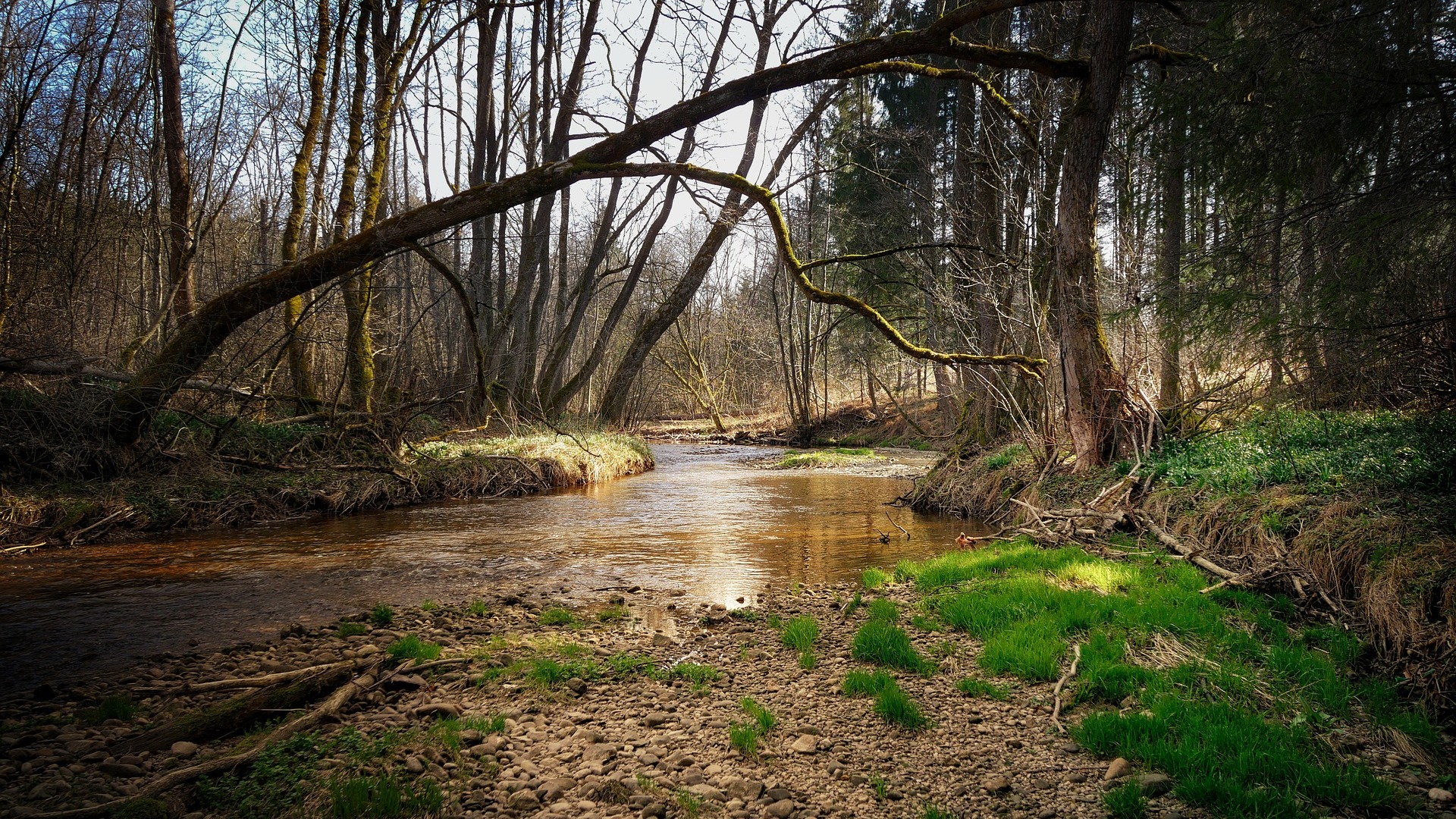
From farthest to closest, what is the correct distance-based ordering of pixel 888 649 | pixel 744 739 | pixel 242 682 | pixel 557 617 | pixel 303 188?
pixel 303 188, pixel 557 617, pixel 888 649, pixel 242 682, pixel 744 739

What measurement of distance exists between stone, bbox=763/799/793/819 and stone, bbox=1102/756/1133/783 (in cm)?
141

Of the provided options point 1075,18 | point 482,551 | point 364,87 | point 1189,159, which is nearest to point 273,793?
point 482,551

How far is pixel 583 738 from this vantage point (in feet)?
11.0

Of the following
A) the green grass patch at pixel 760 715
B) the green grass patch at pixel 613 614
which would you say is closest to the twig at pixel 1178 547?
the green grass patch at pixel 760 715

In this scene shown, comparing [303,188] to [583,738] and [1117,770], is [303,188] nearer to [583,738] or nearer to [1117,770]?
[583,738]

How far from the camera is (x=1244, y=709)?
340cm

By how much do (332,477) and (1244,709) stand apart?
11098mm

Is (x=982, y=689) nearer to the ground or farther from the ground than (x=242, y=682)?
nearer to the ground

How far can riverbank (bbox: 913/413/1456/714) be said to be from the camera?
390 centimetres

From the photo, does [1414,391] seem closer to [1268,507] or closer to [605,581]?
Answer: [1268,507]

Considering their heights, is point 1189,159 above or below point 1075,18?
below

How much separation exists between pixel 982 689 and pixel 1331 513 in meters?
3.42

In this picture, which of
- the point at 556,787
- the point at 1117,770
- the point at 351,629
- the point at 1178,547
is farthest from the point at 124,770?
the point at 1178,547

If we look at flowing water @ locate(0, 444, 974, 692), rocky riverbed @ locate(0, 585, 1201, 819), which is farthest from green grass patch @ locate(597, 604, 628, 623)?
flowing water @ locate(0, 444, 974, 692)
